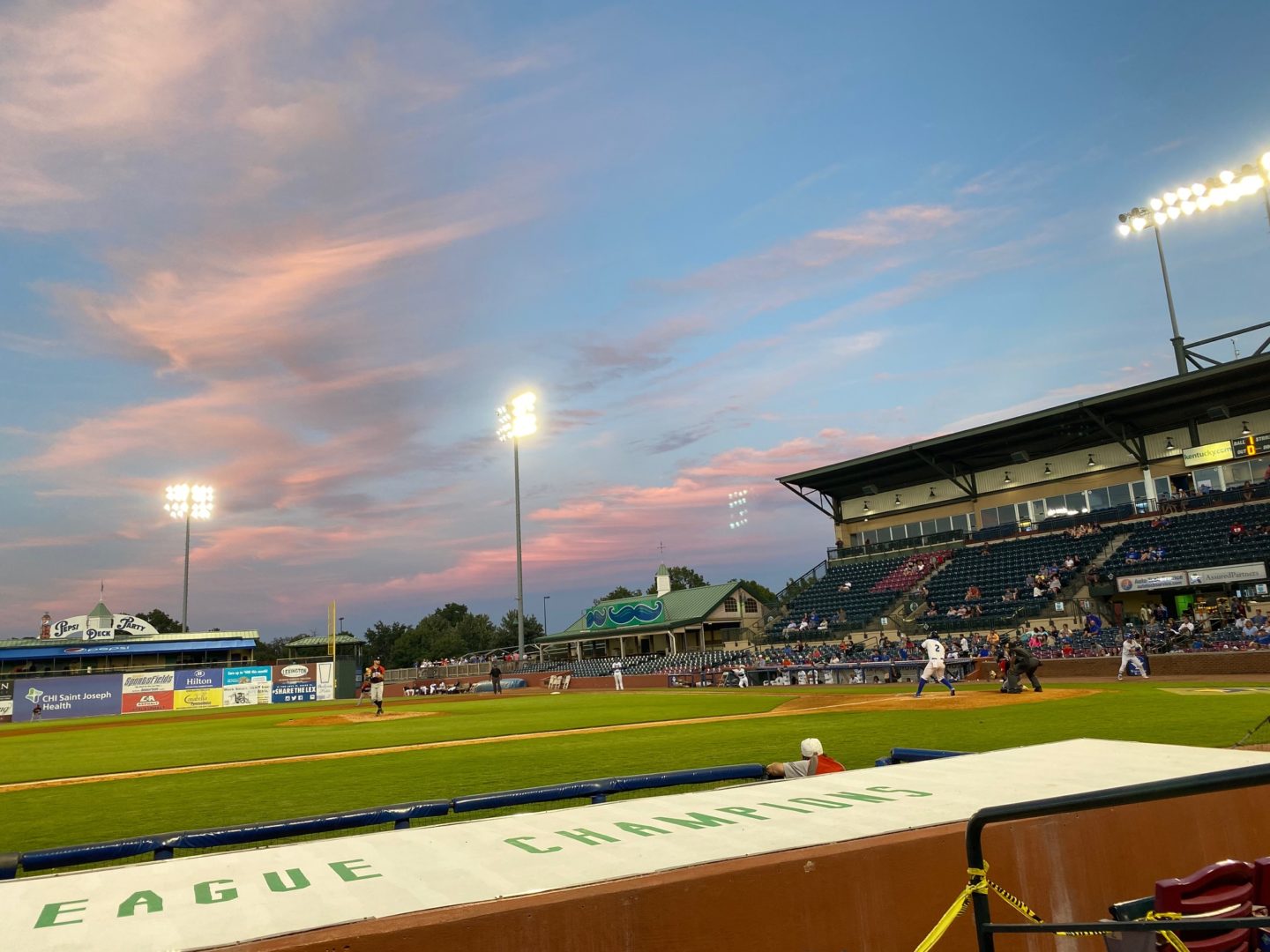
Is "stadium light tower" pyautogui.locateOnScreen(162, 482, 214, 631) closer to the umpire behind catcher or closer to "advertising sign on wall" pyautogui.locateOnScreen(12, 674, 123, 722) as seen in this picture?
"advertising sign on wall" pyautogui.locateOnScreen(12, 674, 123, 722)

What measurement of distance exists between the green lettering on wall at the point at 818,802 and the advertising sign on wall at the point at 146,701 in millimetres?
58556

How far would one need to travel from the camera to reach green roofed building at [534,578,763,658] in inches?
2442

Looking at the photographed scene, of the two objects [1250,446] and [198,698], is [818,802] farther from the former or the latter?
[198,698]

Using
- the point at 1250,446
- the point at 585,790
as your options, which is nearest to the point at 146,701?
the point at 585,790

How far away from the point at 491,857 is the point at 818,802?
210 centimetres

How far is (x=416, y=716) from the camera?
101ft

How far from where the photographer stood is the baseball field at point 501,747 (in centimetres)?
1111

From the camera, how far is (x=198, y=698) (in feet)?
181

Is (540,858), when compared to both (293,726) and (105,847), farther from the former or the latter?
(293,726)

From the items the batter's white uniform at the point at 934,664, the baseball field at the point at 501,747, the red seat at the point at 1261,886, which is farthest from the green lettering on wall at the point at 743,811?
the batter's white uniform at the point at 934,664

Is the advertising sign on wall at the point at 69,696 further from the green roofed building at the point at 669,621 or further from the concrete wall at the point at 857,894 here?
the concrete wall at the point at 857,894

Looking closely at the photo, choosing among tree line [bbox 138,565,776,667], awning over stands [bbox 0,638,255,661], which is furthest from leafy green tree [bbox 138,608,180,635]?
awning over stands [bbox 0,638,255,661]

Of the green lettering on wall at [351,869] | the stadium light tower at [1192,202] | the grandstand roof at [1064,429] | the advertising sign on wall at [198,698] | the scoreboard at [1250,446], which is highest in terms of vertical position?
the stadium light tower at [1192,202]

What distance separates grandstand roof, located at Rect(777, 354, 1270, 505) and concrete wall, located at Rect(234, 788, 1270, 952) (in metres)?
38.9
